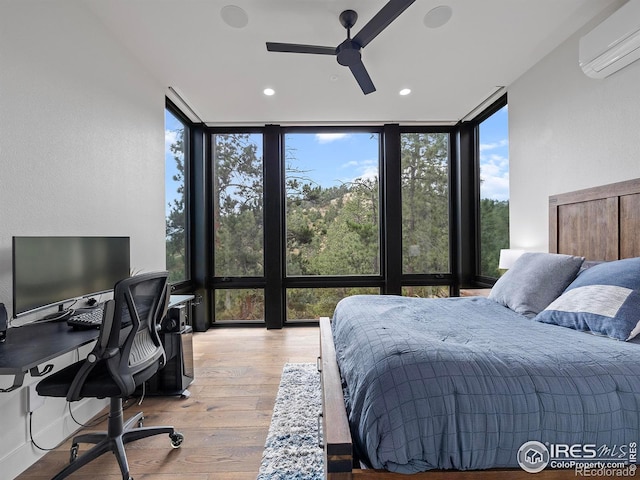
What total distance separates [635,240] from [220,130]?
179 inches

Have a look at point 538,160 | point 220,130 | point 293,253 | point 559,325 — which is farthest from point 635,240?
point 220,130

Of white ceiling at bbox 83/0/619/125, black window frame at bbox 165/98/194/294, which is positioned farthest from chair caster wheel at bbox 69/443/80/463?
white ceiling at bbox 83/0/619/125

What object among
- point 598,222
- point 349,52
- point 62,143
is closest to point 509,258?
point 598,222

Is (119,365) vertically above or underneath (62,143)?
underneath

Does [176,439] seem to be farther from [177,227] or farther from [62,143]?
[177,227]

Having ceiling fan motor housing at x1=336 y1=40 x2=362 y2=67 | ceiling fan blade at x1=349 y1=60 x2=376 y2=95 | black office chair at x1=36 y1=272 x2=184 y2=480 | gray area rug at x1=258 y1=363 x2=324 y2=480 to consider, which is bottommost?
gray area rug at x1=258 y1=363 x2=324 y2=480

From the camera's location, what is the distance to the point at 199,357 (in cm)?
335

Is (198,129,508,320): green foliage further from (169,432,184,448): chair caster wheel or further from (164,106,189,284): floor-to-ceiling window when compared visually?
(169,432,184,448): chair caster wheel

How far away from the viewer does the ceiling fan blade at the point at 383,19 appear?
72.0 inches

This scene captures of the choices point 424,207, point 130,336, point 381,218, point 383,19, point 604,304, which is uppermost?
point 383,19

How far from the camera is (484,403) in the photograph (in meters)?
1.05

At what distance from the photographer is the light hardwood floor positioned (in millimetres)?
1710

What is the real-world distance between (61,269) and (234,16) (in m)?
2.08

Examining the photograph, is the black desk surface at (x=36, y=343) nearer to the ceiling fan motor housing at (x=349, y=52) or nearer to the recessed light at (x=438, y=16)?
the ceiling fan motor housing at (x=349, y=52)
